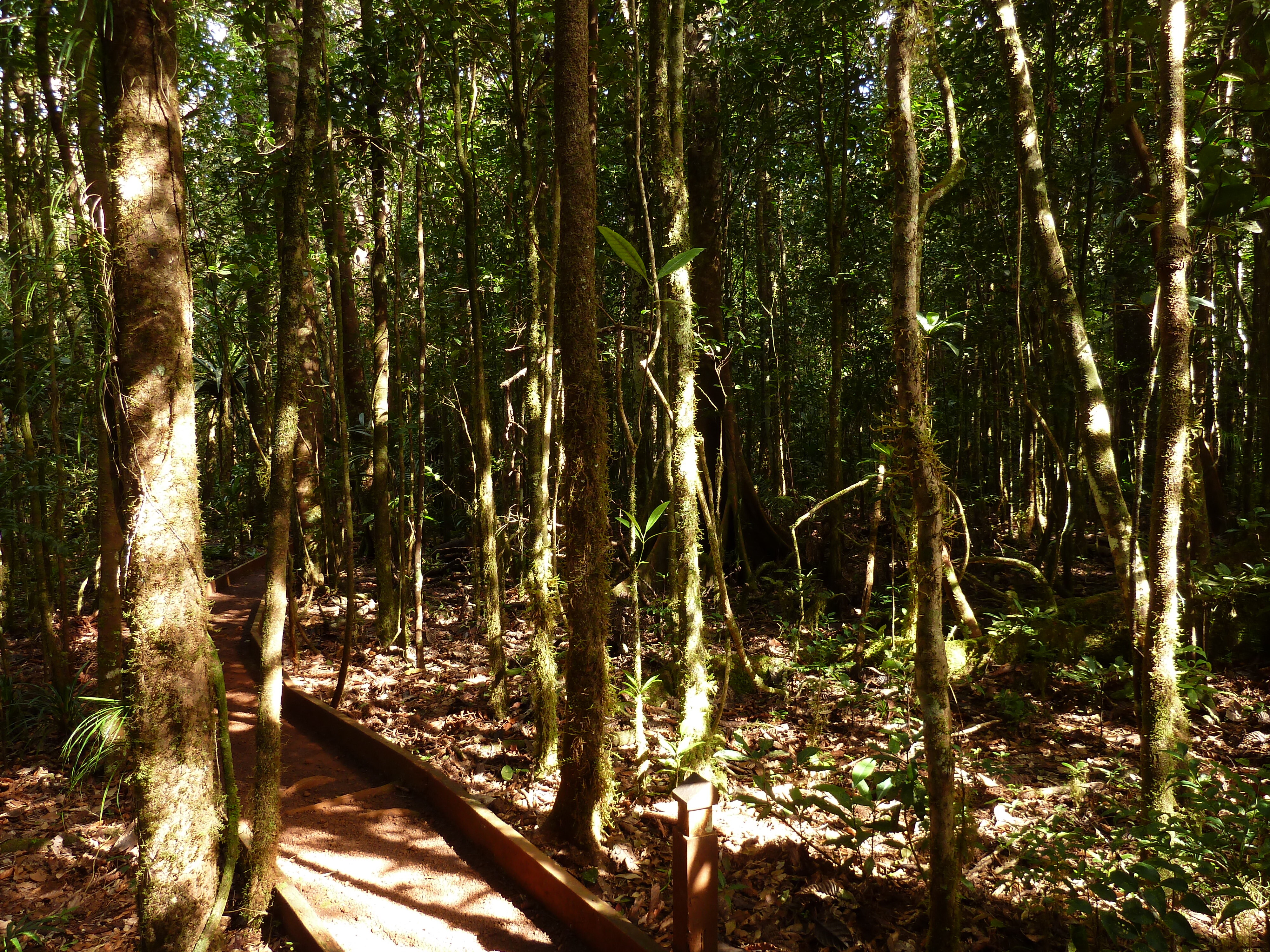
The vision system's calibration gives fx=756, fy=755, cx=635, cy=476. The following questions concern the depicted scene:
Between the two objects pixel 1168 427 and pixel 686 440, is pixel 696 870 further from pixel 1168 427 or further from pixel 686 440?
pixel 1168 427

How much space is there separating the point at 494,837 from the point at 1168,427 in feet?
14.3

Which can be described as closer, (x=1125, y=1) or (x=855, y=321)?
(x=1125, y=1)

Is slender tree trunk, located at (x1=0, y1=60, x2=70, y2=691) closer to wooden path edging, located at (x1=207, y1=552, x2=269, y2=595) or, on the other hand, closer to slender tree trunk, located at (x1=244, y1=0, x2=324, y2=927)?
slender tree trunk, located at (x1=244, y1=0, x2=324, y2=927)

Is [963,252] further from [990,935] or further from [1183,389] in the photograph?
[990,935]

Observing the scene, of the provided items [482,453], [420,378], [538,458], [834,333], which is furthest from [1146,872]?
[420,378]

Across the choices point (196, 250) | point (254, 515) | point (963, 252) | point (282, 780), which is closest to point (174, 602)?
point (282, 780)

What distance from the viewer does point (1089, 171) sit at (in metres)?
8.98

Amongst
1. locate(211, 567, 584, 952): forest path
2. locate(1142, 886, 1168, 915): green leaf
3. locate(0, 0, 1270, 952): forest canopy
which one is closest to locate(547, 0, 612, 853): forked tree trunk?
locate(0, 0, 1270, 952): forest canopy

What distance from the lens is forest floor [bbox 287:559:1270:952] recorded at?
3.81m

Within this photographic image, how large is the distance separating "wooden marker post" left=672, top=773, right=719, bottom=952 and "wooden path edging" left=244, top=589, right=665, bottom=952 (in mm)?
173

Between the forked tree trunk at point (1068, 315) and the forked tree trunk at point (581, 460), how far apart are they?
3385 mm

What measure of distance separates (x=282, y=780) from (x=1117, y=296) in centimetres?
1159

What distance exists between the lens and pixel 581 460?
4422 mm

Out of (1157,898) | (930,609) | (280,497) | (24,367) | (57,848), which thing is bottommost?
(57,848)
